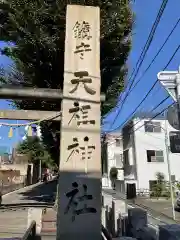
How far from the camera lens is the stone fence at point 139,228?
142 inches

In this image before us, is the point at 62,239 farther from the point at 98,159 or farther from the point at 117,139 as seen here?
the point at 117,139

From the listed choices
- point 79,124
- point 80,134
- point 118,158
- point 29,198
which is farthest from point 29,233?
point 118,158

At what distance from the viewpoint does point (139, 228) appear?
5680mm

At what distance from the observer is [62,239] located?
4.98 m

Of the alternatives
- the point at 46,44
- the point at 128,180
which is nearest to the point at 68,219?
the point at 46,44

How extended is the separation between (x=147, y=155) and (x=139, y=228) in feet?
Result: 88.3

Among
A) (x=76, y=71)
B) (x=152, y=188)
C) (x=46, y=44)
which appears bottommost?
(x=152, y=188)

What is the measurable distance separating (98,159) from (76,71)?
5.79 ft

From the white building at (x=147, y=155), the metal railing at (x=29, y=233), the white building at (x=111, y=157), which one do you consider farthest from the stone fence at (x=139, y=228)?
the white building at (x=111, y=157)

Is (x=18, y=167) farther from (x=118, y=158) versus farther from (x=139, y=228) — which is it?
(x=139, y=228)

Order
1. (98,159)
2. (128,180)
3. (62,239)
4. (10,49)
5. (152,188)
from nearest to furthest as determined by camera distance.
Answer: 1. (62,239)
2. (98,159)
3. (10,49)
4. (152,188)
5. (128,180)

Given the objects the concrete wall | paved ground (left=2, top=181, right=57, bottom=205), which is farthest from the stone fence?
the concrete wall

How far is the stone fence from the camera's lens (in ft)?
11.8

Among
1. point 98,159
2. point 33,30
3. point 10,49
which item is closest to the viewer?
point 98,159
